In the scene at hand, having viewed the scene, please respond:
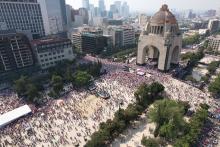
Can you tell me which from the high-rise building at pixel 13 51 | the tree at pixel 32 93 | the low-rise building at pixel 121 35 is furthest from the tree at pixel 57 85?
the low-rise building at pixel 121 35

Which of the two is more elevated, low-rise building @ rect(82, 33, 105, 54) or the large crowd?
low-rise building @ rect(82, 33, 105, 54)

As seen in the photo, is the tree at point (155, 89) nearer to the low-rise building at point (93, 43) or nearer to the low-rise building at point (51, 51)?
the low-rise building at point (51, 51)

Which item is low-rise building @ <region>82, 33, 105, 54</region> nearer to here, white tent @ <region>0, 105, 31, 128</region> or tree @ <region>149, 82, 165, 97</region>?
tree @ <region>149, 82, 165, 97</region>

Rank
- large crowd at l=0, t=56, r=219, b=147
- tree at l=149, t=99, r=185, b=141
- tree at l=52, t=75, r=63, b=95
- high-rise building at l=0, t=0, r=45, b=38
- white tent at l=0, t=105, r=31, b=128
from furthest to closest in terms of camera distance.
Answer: high-rise building at l=0, t=0, r=45, b=38, tree at l=52, t=75, r=63, b=95, white tent at l=0, t=105, r=31, b=128, large crowd at l=0, t=56, r=219, b=147, tree at l=149, t=99, r=185, b=141

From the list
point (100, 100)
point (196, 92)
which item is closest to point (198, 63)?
point (196, 92)

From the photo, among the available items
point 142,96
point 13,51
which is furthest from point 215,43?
point 13,51

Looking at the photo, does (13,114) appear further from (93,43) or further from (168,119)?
(93,43)

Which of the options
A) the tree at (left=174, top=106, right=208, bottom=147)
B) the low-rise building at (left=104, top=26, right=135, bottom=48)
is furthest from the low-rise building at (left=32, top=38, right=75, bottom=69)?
the tree at (left=174, top=106, right=208, bottom=147)
